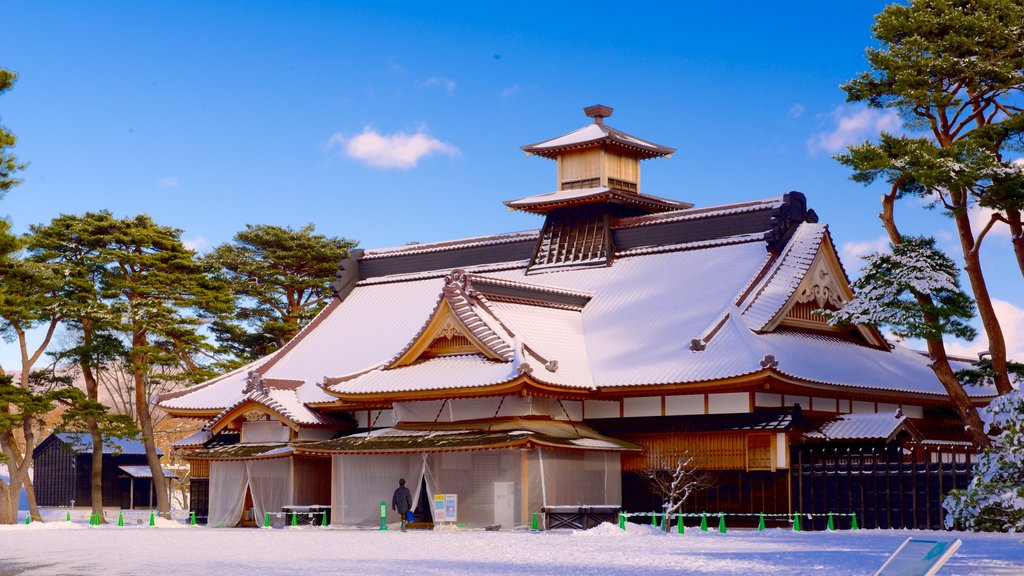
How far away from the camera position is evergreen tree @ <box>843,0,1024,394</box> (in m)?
29.1

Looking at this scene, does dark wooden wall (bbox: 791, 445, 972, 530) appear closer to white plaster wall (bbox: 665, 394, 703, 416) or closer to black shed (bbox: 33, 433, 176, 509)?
white plaster wall (bbox: 665, 394, 703, 416)

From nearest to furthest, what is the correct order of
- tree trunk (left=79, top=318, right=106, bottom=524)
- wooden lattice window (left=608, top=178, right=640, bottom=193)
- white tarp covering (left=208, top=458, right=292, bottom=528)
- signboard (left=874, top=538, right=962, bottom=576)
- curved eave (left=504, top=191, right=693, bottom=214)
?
signboard (left=874, top=538, right=962, bottom=576)
white tarp covering (left=208, top=458, right=292, bottom=528)
curved eave (left=504, top=191, right=693, bottom=214)
wooden lattice window (left=608, top=178, right=640, bottom=193)
tree trunk (left=79, top=318, right=106, bottom=524)

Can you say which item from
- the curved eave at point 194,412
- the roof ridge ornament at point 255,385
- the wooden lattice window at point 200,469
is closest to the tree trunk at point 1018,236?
the roof ridge ornament at point 255,385

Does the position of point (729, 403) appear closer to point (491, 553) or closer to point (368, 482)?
point (368, 482)

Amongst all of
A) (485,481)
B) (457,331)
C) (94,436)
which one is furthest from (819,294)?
(94,436)

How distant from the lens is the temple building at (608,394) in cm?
3288

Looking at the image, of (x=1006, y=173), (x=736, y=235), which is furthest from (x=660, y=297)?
(x=1006, y=173)

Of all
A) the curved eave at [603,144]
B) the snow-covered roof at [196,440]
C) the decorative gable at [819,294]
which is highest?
the curved eave at [603,144]

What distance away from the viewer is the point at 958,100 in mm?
31500

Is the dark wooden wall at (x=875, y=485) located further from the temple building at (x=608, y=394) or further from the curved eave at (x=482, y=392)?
the curved eave at (x=482, y=392)

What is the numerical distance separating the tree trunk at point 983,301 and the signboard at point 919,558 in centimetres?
1828

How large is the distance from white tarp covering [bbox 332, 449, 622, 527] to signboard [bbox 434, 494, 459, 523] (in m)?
0.20

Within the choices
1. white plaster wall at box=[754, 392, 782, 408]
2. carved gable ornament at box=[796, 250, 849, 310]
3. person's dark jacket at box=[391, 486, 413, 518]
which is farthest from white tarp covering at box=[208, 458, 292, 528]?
carved gable ornament at box=[796, 250, 849, 310]

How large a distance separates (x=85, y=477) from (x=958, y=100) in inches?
1851
